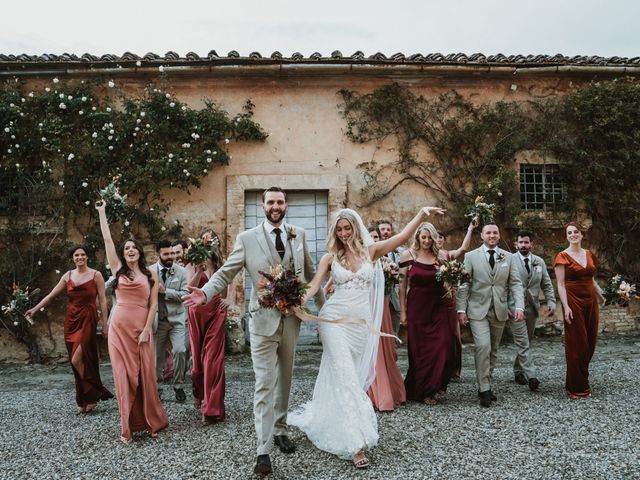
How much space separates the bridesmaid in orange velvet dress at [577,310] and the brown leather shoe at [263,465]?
390 centimetres

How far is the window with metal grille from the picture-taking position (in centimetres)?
1183

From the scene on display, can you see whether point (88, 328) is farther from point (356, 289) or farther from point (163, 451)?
point (356, 289)

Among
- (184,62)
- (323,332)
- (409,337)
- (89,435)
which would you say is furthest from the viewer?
(184,62)

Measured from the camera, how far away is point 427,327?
682cm

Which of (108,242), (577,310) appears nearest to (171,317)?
(108,242)

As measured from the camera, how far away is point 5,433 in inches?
237

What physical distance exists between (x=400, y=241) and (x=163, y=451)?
2.73 meters

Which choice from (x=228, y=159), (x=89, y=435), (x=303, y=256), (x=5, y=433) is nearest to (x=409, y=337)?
(x=303, y=256)

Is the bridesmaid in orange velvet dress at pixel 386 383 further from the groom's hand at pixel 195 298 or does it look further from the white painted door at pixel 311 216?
the white painted door at pixel 311 216

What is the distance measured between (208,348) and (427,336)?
2.45 metres

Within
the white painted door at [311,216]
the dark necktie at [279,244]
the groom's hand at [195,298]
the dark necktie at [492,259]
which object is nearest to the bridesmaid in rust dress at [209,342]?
the dark necktie at [279,244]

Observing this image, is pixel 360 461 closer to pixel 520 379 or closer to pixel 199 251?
pixel 199 251

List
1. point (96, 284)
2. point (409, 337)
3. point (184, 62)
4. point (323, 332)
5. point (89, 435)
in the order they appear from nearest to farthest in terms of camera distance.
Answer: point (323, 332)
point (89, 435)
point (409, 337)
point (96, 284)
point (184, 62)

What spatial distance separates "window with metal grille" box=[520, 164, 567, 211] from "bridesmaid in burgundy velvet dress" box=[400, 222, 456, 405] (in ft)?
18.2
